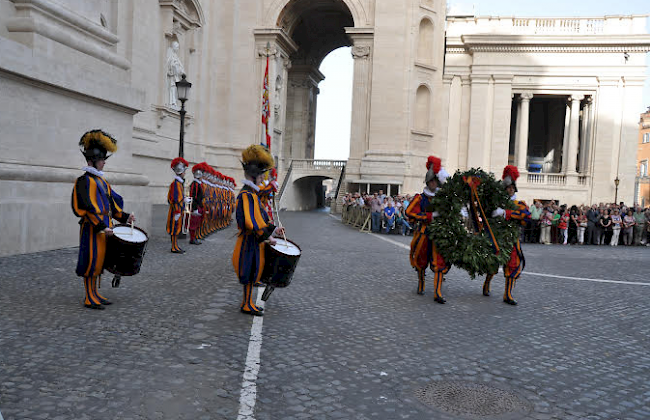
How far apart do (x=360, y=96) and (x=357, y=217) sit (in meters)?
13.1

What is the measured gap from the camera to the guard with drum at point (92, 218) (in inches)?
254

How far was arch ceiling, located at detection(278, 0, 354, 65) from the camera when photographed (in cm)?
3716

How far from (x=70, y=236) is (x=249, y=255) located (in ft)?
19.9

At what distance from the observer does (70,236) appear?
1104cm

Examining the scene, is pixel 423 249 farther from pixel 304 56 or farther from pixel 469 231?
pixel 304 56

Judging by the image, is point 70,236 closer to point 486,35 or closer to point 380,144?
point 380,144

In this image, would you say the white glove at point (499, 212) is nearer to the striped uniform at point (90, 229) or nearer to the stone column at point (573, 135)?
the striped uniform at point (90, 229)

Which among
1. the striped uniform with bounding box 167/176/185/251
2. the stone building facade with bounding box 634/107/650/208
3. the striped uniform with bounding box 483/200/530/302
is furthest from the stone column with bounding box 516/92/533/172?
the stone building facade with bounding box 634/107/650/208

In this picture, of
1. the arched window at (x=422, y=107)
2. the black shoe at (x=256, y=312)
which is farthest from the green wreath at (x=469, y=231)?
the arched window at (x=422, y=107)

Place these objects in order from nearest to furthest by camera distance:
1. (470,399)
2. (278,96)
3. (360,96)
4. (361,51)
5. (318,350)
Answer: (470,399)
(318,350)
(361,51)
(360,96)
(278,96)

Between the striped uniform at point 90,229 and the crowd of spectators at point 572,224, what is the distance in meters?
16.9

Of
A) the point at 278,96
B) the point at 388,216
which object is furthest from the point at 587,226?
the point at 278,96

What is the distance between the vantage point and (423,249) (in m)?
8.44

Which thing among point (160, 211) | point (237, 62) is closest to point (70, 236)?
point (160, 211)
